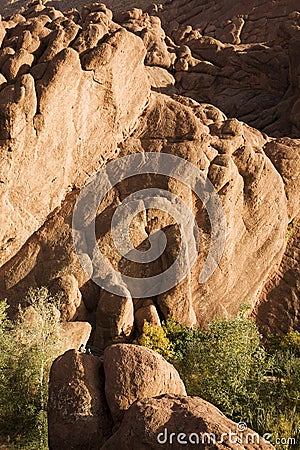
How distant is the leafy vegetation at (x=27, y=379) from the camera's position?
23719 mm

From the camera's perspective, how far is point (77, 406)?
749 inches

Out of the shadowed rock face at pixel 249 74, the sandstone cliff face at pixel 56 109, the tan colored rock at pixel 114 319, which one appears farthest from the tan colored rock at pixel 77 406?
the shadowed rock face at pixel 249 74

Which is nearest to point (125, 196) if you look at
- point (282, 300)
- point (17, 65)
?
point (17, 65)

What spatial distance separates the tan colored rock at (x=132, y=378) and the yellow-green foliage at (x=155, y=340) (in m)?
14.7

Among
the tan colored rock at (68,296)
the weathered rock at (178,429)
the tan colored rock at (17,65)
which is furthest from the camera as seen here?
the tan colored rock at (17,65)

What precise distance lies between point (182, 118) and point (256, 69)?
3479cm

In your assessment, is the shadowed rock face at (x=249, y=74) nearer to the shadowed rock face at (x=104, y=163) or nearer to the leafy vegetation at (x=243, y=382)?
the shadowed rock face at (x=104, y=163)

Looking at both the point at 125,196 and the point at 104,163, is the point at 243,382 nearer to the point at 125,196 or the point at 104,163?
the point at 125,196

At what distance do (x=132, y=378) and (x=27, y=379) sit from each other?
8.47 m

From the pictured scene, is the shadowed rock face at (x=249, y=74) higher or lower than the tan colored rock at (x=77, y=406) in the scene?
lower

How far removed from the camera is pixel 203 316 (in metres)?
40.3

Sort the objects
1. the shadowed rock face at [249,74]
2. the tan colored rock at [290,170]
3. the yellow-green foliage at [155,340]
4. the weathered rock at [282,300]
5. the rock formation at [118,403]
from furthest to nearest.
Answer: the shadowed rock face at [249,74] → the tan colored rock at [290,170] → the weathered rock at [282,300] → the yellow-green foliage at [155,340] → the rock formation at [118,403]

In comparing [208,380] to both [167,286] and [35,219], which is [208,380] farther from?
[35,219]

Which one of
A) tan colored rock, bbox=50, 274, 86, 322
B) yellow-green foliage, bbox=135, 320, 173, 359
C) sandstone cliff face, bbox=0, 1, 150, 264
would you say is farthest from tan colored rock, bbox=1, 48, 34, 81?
yellow-green foliage, bbox=135, 320, 173, 359
